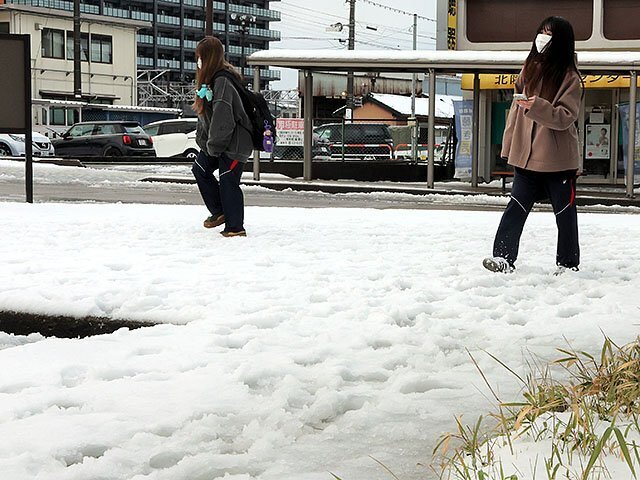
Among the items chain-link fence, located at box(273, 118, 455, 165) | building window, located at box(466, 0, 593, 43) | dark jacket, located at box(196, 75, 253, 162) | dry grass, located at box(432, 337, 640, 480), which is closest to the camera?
dry grass, located at box(432, 337, 640, 480)

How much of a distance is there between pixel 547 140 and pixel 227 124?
A: 3.09m

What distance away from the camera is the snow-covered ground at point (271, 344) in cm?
347

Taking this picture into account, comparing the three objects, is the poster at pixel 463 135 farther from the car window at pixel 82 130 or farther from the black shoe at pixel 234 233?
the car window at pixel 82 130

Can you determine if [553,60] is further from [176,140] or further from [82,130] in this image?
[82,130]

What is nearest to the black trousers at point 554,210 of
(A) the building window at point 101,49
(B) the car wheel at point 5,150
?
(B) the car wheel at point 5,150

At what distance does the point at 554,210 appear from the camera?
281 inches

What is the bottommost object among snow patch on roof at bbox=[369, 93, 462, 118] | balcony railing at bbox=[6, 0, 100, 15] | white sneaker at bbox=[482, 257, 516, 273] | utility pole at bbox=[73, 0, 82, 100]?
white sneaker at bbox=[482, 257, 516, 273]

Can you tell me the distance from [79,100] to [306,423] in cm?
5258

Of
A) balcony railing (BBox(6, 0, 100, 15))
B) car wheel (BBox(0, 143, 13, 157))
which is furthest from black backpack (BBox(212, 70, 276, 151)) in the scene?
balcony railing (BBox(6, 0, 100, 15))

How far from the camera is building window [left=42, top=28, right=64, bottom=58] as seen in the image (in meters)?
58.7

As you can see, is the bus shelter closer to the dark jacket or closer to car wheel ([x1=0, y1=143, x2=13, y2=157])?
the dark jacket

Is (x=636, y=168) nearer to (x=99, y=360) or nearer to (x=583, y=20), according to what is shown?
(x=583, y=20)

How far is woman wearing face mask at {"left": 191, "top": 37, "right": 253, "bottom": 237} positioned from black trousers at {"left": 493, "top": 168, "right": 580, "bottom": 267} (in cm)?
277

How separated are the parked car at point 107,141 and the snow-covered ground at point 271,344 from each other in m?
28.1
